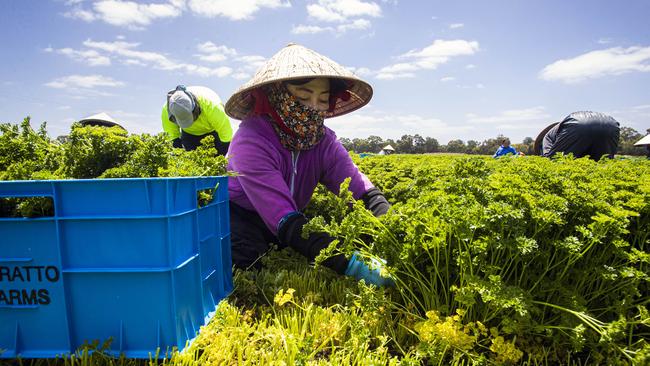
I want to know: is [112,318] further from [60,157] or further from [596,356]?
[596,356]

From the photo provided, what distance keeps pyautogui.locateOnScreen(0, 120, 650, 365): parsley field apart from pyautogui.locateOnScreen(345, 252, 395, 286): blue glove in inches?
3.2

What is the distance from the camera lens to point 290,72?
233 centimetres

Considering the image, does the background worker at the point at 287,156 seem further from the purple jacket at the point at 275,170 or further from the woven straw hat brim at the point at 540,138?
the woven straw hat brim at the point at 540,138

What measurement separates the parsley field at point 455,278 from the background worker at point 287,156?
362 millimetres

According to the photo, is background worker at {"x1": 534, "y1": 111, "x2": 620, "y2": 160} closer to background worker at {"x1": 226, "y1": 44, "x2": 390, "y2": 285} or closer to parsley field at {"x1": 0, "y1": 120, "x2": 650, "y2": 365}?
background worker at {"x1": 226, "y1": 44, "x2": 390, "y2": 285}

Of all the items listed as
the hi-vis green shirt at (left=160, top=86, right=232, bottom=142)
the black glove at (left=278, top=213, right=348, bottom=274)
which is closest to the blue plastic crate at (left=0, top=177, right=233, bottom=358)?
the black glove at (left=278, top=213, right=348, bottom=274)

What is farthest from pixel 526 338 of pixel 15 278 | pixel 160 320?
pixel 15 278

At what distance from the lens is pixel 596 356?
1.40 meters

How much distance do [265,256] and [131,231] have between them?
4.35 ft

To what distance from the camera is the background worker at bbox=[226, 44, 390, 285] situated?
2215 millimetres

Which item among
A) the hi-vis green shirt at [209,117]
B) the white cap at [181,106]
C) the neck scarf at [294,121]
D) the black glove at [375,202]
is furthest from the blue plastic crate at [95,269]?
the hi-vis green shirt at [209,117]

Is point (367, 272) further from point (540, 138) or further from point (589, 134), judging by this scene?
point (540, 138)

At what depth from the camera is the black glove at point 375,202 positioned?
254 cm

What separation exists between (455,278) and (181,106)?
4.19 meters
